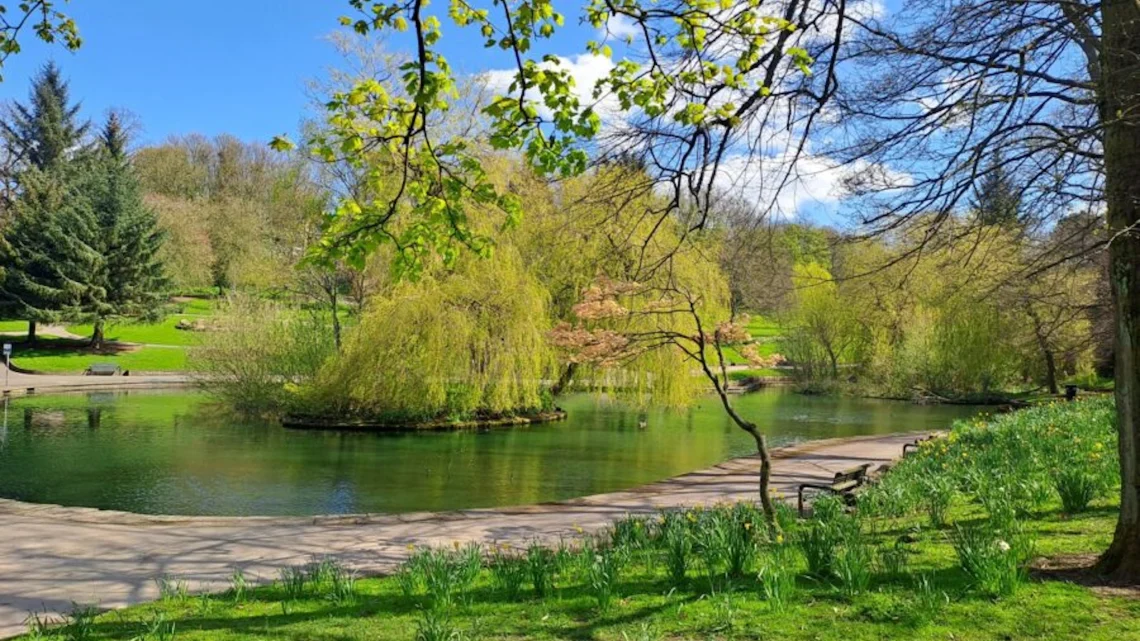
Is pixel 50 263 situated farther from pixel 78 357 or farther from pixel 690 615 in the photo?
pixel 690 615

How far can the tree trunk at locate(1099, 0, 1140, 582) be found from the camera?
483cm

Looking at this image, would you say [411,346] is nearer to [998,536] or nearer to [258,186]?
[998,536]

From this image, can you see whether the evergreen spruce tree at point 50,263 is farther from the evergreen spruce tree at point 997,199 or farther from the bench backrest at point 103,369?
the evergreen spruce tree at point 997,199

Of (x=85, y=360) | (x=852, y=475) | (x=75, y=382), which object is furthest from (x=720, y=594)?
(x=85, y=360)

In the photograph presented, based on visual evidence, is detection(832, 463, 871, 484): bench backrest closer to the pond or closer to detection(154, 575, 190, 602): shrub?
the pond

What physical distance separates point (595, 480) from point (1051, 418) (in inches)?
303

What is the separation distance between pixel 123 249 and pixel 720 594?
42.7 m

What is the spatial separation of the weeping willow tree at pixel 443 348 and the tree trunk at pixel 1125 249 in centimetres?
1660

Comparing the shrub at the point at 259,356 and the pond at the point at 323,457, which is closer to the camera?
the pond at the point at 323,457

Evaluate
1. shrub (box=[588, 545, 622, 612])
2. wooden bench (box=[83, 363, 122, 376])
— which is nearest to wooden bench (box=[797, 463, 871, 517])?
shrub (box=[588, 545, 622, 612])

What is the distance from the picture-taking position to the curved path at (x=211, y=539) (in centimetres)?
602

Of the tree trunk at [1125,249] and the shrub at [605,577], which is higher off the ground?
the tree trunk at [1125,249]

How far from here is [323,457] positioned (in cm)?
1631

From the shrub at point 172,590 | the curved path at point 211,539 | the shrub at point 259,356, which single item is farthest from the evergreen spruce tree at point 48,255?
the shrub at point 172,590
